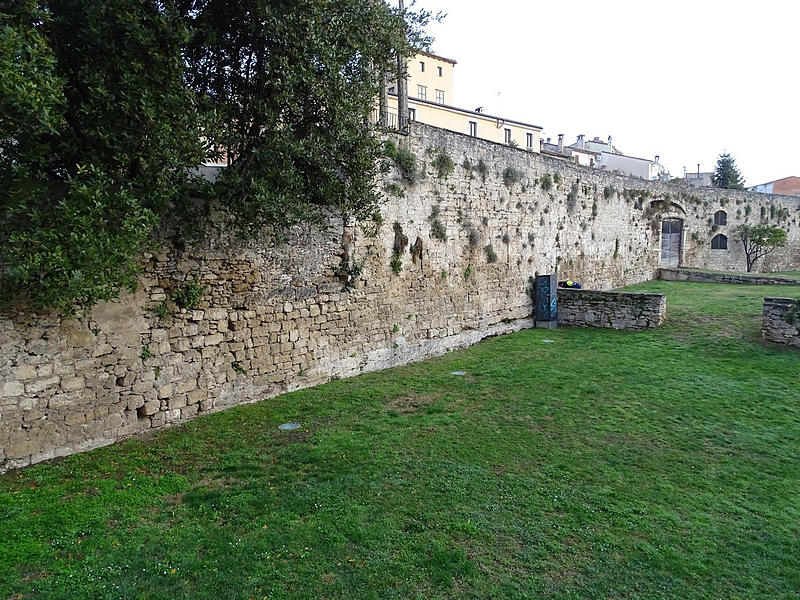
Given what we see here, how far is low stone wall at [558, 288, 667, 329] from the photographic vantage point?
1405 cm

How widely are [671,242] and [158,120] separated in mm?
28191

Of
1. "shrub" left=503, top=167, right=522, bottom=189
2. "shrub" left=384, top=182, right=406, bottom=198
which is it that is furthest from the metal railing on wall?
"shrub" left=503, top=167, right=522, bottom=189

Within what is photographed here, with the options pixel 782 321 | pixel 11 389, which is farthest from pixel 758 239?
pixel 11 389

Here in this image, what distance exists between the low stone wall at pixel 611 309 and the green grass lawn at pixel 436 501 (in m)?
4.79

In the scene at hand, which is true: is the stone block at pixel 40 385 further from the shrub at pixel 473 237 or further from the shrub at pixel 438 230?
the shrub at pixel 473 237

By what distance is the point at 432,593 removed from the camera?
4074mm

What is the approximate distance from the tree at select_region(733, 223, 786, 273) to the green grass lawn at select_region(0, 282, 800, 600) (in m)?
25.1

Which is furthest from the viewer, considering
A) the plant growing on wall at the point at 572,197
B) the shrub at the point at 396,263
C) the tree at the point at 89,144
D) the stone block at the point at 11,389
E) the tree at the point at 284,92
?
the plant growing on wall at the point at 572,197

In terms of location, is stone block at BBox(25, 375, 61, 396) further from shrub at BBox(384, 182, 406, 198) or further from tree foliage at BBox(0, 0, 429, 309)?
shrub at BBox(384, 182, 406, 198)

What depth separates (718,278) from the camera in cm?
2261

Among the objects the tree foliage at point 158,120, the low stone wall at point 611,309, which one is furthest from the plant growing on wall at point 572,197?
the tree foliage at point 158,120

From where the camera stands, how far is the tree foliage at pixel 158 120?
5301 mm

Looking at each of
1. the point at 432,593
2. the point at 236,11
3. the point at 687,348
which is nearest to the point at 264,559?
the point at 432,593

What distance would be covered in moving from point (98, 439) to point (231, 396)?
2.10 meters
